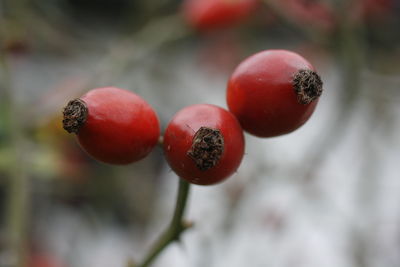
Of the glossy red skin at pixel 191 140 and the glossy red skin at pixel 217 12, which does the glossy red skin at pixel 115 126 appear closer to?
the glossy red skin at pixel 191 140

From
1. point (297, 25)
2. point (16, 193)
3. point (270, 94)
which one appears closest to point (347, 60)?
point (297, 25)

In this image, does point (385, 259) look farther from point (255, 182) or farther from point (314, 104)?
point (314, 104)

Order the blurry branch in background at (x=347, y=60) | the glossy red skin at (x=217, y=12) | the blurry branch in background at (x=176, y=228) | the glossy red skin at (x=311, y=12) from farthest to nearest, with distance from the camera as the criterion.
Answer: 1. the glossy red skin at (x=217, y=12)
2. the glossy red skin at (x=311, y=12)
3. the blurry branch in background at (x=347, y=60)
4. the blurry branch in background at (x=176, y=228)

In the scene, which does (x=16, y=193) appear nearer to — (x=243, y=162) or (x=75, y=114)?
(x=75, y=114)

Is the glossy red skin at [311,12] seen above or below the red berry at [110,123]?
below

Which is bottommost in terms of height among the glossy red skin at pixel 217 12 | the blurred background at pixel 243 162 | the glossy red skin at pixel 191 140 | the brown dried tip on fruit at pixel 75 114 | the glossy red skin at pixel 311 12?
the blurred background at pixel 243 162

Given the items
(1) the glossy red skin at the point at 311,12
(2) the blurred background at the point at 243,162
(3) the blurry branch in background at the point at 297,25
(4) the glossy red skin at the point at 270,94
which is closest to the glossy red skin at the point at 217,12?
(2) the blurred background at the point at 243,162

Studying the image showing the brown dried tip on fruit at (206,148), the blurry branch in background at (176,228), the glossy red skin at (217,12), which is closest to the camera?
the brown dried tip on fruit at (206,148)
